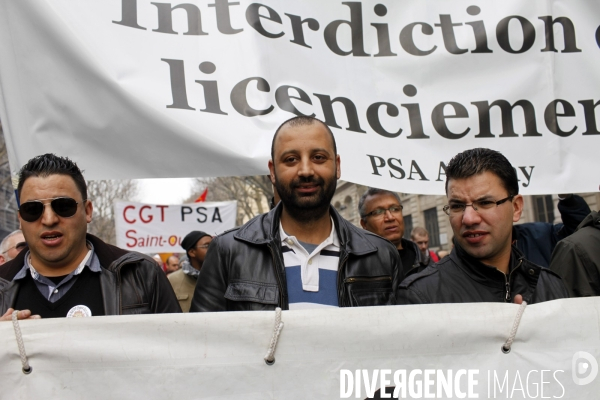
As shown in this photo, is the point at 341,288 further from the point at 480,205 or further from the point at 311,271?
the point at 480,205

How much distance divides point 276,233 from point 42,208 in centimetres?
87

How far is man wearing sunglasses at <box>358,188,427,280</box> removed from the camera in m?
4.20

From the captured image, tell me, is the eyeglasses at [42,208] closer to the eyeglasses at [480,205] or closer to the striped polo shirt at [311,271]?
the striped polo shirt at [311,271]

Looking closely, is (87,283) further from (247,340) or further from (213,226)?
(213,226)

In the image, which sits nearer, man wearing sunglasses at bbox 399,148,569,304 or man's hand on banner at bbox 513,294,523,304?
man's hand on banner at bbox 513,294,523,304

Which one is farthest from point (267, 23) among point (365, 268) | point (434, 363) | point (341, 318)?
point (434, 363)

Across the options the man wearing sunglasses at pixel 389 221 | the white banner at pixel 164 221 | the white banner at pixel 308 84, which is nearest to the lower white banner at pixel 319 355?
the white banner at pixel 308 84

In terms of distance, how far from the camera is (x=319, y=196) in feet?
7.80

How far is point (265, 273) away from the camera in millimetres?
2361

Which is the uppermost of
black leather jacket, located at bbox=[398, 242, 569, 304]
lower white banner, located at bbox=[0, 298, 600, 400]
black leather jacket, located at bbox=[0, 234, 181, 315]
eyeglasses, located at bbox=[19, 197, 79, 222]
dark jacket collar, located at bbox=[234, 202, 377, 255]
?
eyeglasses, located at bbox=[19, 197, 79, 222]

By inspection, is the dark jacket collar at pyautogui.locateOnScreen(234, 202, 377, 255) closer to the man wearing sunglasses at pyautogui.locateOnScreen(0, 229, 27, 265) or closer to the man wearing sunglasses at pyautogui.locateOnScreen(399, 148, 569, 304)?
the man wearing sunglasses at pyautogui.locateOnScreen(399, 148, 569, 304)

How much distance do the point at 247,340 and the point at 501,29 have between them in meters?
2.15

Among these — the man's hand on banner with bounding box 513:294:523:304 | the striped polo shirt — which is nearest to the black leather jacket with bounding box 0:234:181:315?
the striped polo shirt

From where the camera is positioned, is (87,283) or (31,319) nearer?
(31,319)
